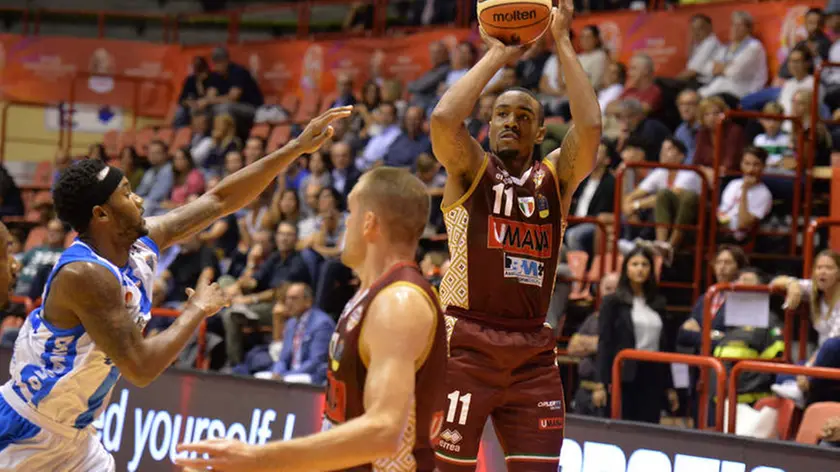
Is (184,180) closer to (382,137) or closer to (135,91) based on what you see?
(382,137)

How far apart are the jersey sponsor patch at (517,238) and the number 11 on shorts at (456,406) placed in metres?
0.69

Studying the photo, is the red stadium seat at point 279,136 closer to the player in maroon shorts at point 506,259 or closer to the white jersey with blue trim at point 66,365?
the player in maroon shorts at point 506,259

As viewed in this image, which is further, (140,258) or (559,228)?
(559,228)

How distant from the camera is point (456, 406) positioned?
5.18 metres

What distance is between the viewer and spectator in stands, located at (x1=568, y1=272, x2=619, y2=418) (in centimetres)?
870

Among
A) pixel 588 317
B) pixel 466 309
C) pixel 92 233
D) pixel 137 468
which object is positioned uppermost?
pixel 92 233

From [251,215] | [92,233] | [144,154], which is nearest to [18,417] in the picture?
[92,233]

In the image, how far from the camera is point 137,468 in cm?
879

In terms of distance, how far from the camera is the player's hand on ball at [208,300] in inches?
166

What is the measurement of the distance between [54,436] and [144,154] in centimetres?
1404

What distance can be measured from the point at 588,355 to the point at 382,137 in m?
6.06

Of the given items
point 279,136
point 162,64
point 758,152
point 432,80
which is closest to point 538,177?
point 758,152

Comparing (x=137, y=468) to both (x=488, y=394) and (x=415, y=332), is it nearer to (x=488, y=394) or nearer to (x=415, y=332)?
Result: (x=488, y=394)

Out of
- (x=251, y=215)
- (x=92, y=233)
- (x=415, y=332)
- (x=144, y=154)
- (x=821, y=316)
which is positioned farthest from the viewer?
(x=144, y=154)
